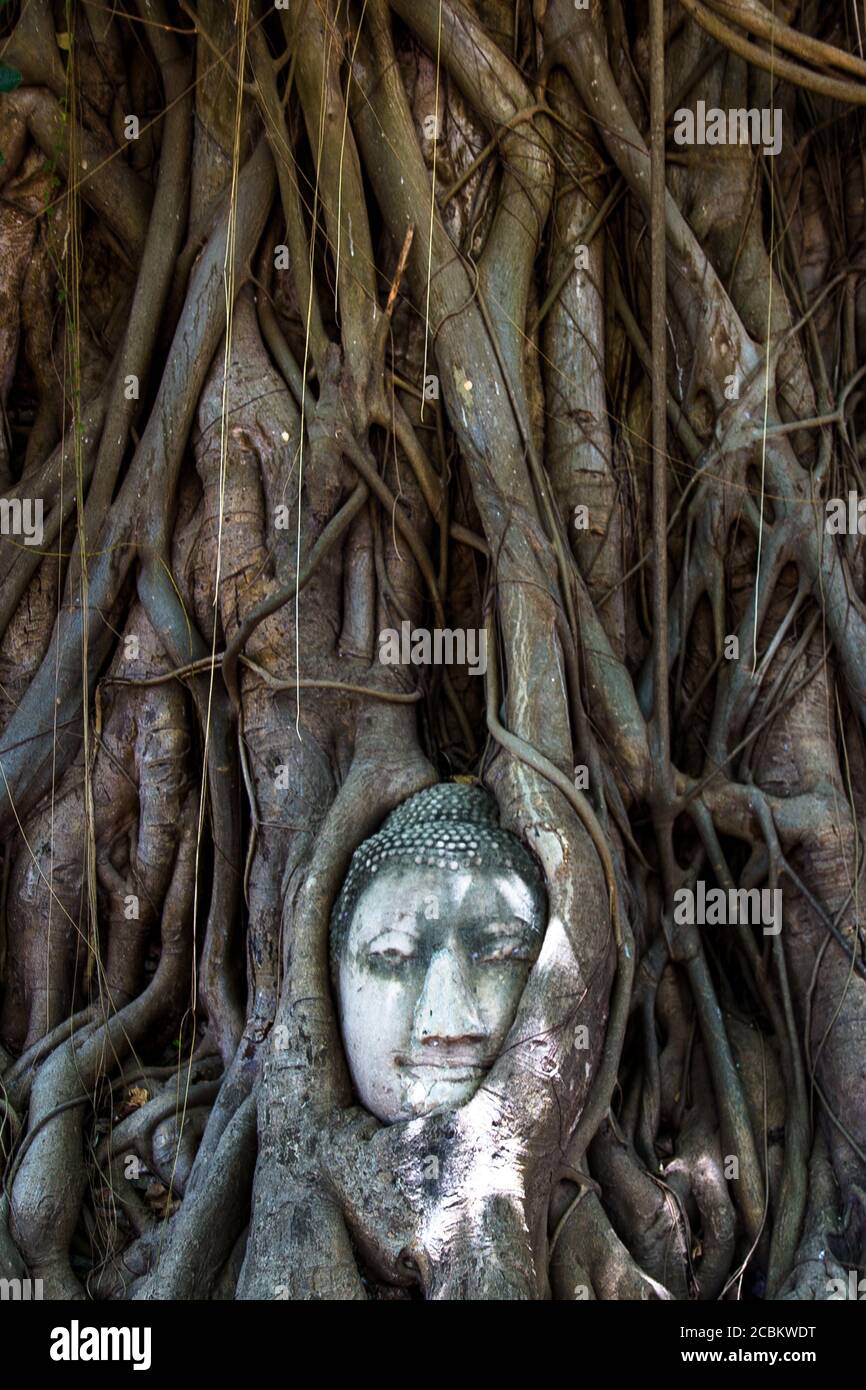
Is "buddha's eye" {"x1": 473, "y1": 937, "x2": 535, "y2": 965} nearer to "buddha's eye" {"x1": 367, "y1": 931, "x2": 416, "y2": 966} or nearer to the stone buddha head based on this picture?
the stone buddha head

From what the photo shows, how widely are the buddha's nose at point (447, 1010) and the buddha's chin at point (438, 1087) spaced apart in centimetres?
6

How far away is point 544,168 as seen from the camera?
11.9 feet

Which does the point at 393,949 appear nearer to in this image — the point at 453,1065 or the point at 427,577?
the point at 453,1065

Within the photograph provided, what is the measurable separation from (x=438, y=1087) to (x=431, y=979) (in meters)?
0.20

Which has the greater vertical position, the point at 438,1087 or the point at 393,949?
the point at 393,949

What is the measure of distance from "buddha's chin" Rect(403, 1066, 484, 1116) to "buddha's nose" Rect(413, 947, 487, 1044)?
63 millimetres

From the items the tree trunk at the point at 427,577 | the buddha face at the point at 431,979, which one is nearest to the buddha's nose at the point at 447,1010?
the buddha face at the point at 431,979

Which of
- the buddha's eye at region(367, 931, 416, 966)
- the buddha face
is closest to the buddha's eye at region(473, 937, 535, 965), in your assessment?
the buddha face

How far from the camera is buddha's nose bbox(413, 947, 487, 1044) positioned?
274 centimetres

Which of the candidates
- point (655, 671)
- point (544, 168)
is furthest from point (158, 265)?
point (655, 671)

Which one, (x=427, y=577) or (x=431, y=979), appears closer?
(x=431, y=979)

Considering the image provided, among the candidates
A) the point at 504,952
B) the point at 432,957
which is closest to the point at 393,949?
the point at 432,957

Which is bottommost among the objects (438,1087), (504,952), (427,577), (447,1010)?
(438,1087)

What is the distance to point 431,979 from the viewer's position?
278 cm
